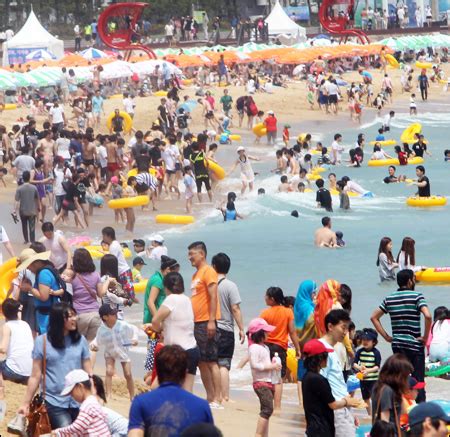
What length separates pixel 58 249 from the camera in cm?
1155

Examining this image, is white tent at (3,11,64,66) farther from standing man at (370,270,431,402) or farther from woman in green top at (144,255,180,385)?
standing man at (370,270,431,402)

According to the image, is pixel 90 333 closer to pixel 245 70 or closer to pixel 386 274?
pixel 386 274

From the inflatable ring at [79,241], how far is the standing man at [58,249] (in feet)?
18.2

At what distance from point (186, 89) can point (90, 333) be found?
31.3 m

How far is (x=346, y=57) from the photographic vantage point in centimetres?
5234

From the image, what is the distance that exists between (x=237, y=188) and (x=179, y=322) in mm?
16907

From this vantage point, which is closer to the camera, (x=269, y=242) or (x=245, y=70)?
(x=269, y=242)

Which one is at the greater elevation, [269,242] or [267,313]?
[267,313]

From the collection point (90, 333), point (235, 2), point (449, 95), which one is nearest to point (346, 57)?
point (449, 95)

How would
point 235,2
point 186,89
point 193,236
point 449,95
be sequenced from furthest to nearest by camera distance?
point 235,2, point 449,95, point 186,89, point 193,236

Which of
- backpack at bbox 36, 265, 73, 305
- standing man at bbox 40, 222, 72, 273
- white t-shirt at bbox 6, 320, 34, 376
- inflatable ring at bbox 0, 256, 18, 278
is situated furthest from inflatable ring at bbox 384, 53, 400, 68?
white t-shirt at bbox 6, 320, 34, 376

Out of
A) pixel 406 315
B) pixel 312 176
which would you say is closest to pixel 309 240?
pixel 312 176

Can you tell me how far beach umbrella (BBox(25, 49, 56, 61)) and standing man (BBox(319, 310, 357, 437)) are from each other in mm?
35477

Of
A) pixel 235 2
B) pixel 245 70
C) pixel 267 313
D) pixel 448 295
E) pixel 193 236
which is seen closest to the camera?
pixel 267 313
